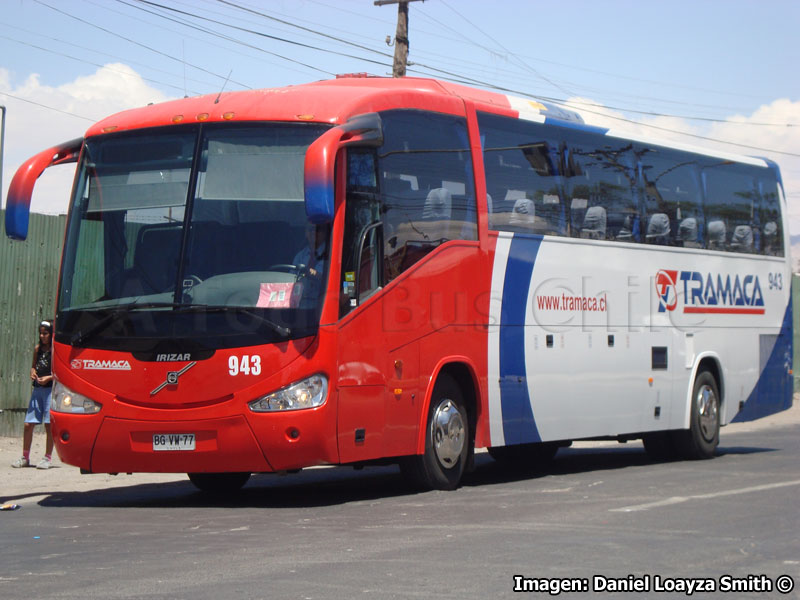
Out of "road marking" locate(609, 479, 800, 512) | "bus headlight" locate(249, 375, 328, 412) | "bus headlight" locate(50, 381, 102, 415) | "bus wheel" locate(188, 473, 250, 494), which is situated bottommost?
"bus wheel" locate(188, 473, 250, 494)

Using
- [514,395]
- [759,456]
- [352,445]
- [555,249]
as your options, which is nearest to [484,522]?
[352,445]

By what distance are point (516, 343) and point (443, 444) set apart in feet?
5.77

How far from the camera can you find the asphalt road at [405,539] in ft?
24.7

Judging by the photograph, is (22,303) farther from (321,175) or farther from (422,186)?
(321,175)

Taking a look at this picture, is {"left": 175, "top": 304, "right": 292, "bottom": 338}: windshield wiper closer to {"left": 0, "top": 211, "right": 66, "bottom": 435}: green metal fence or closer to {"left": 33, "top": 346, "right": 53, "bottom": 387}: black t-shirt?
{"left": 33, "top": 346, "right": 53, "bottom": 387}: black t-shirt

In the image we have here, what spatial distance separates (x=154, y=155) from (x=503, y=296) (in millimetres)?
4167

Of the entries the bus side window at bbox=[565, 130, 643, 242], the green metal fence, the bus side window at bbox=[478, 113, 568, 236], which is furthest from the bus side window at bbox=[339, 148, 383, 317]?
the green metal fence

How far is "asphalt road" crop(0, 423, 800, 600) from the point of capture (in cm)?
753

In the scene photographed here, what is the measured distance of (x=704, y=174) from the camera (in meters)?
18.2

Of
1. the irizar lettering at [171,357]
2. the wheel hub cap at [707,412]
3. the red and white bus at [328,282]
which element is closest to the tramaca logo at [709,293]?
the wheel hub cap at [707,412]

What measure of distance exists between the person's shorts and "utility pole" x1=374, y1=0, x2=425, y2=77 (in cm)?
1500

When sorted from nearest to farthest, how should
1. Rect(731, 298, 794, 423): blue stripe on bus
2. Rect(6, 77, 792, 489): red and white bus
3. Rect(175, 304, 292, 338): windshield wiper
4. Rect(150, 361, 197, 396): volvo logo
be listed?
1. Rect(175, 304, 292, 338): windshield wiper
2. Rect(6, 77, 792, 489): red and white bus
3. Rect(150, 361, 197, 396): volvo logo
4. Rect(731, 298, 794, 423): blue stripe on bus

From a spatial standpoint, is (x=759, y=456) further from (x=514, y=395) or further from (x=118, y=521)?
(x=118, y=521)

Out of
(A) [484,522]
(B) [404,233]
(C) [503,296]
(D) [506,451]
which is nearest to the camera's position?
(A) [484,522]
